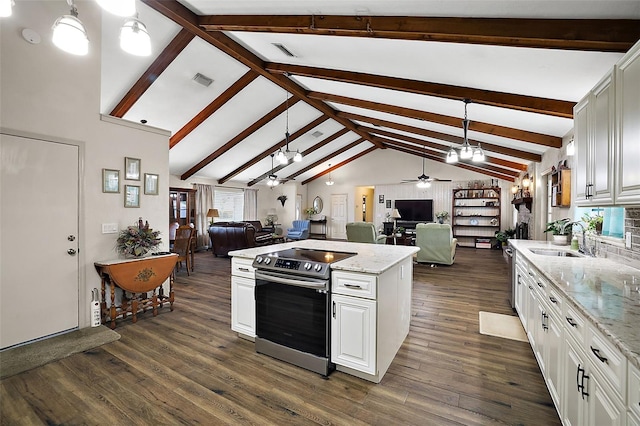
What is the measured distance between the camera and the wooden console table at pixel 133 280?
3230mm

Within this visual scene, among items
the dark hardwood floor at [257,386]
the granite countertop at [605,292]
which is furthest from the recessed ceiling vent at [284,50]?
the granite countertop at [605,292]

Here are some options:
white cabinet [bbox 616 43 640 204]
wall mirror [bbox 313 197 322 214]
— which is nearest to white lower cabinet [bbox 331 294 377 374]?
white cabinet [bbox 616 43 640 204]

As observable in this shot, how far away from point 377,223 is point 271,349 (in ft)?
31.0

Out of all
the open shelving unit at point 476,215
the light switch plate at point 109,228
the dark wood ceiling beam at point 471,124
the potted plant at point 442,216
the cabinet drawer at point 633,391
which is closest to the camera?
the cabinet drawer at point 633,391

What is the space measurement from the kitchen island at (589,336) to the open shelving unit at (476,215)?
26.4 feet

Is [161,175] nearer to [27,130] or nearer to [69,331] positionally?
[27,130]

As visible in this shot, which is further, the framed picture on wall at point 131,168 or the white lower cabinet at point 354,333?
the framed picture on wall at point 131,168

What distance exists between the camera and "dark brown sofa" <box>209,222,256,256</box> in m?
7.76

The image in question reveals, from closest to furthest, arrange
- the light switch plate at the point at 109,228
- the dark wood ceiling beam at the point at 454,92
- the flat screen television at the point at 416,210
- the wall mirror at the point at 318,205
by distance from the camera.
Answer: the dark wood ceiling beam at the point at 454,92 < the light switch plate at the point at 109,228 < the flat screen television at the point at 416,210 < the wall mirror at the point at 318,205

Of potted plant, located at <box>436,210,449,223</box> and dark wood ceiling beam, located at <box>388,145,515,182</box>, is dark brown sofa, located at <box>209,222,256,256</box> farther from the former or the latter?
potted plant, located at <box>436,210,449,223</box>

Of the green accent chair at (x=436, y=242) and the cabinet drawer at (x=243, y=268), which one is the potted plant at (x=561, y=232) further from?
the cabinet drawer at (x=243, y=268)

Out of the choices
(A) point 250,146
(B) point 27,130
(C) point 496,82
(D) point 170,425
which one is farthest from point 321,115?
(D) point 170,425

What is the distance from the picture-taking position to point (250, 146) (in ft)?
26.8

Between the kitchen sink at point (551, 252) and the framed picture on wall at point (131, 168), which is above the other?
the framed picture on wall at point (131, 168)
